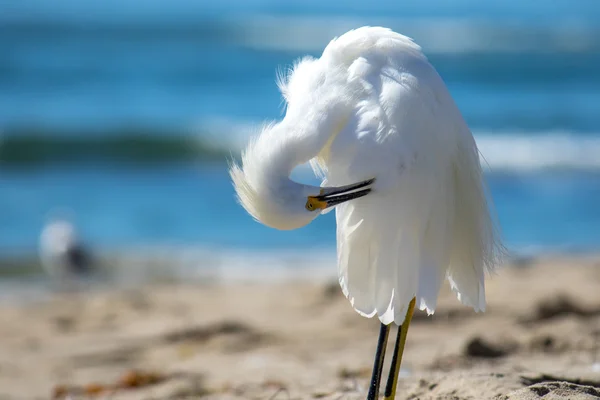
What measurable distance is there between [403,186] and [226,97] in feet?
55.9

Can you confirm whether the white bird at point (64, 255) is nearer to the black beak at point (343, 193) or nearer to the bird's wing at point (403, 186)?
the bird's wing at point (403, 186)

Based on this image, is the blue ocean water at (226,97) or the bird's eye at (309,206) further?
the blue ocean water at (226,97)

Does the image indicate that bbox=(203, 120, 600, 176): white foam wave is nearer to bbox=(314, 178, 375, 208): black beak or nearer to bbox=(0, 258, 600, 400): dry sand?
bbox=(0, 258, 600, 400): dry sand

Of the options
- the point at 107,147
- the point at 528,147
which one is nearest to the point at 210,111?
the point at 107,147

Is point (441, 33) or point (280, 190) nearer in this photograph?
point (280, 190)

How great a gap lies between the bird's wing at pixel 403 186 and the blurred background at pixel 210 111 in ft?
2.09

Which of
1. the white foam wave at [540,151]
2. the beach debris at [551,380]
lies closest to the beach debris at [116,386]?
the beach debris at [551,380]

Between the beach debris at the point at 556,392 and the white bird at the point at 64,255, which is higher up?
the white bird at the point at 64,255

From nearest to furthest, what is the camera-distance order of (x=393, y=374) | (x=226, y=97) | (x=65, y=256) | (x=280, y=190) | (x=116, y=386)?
(x=280, y=190) → (x=393, y=374) → (x=116, y=386) → (x=65, y=256) → (x=226, y=97)

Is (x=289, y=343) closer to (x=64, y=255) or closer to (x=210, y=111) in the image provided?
(x=64, y=255)

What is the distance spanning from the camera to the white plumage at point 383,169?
9.98ft

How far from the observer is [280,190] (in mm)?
2982

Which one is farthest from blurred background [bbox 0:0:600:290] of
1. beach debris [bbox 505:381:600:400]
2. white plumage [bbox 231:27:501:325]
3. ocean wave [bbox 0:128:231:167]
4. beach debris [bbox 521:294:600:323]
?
beach debris [bbox 521:294:600:323]

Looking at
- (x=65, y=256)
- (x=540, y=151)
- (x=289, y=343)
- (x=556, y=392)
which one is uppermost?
(x=540, y=151)
